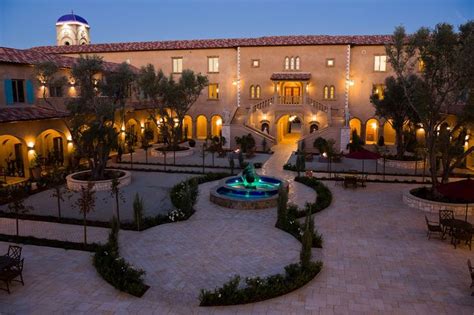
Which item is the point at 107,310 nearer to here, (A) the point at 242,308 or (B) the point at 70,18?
(A) the point at 242,308

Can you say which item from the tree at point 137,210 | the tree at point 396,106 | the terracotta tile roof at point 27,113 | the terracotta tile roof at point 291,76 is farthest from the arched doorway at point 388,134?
the tree at point 137,210

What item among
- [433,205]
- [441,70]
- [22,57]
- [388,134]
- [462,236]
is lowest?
[462,236]

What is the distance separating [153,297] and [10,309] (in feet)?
11.6

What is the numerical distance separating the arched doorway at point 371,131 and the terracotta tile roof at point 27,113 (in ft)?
94.4

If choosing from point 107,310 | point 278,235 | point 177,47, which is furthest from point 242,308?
point 177,47

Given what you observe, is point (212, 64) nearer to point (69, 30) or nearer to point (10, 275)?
point (69, 30)

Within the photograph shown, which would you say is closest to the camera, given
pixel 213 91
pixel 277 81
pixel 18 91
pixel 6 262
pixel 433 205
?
pixel 6 262

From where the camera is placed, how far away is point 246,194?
19.9 meters

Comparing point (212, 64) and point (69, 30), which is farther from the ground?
point (69, 30)

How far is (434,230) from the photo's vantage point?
47.1 feet

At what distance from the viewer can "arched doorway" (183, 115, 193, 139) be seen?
4506cm

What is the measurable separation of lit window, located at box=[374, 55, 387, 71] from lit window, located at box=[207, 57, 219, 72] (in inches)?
637

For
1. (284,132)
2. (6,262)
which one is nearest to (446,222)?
(6,262)

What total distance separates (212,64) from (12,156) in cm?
2187
